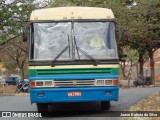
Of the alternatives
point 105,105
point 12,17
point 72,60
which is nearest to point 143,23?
point 12,17

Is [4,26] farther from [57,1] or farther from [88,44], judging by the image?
[88,44]

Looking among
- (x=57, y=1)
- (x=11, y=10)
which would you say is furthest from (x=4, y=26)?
(x=57, y=1)

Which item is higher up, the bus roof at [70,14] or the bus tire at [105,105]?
the bus roof at [70,14]

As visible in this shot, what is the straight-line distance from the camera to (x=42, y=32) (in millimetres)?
12141

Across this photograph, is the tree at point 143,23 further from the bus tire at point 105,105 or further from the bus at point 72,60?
the bus at point 72,60

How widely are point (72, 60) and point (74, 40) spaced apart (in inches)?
25.5

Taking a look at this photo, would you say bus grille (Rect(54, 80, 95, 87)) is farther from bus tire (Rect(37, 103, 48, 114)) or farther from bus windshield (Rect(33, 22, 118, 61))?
bus tire (Rect(37, 103, 48, 114))

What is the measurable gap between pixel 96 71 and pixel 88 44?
832mm

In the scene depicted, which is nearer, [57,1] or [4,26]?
[4,26]

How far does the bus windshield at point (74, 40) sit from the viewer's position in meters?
11.8

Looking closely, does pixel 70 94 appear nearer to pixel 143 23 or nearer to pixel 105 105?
pixel 105 105

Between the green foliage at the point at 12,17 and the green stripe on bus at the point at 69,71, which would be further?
the green foliage at the point at 12,17

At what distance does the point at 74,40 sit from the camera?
12.0m

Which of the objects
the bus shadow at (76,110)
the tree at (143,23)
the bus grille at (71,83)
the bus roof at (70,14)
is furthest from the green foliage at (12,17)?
the bus grille at (71,83)
